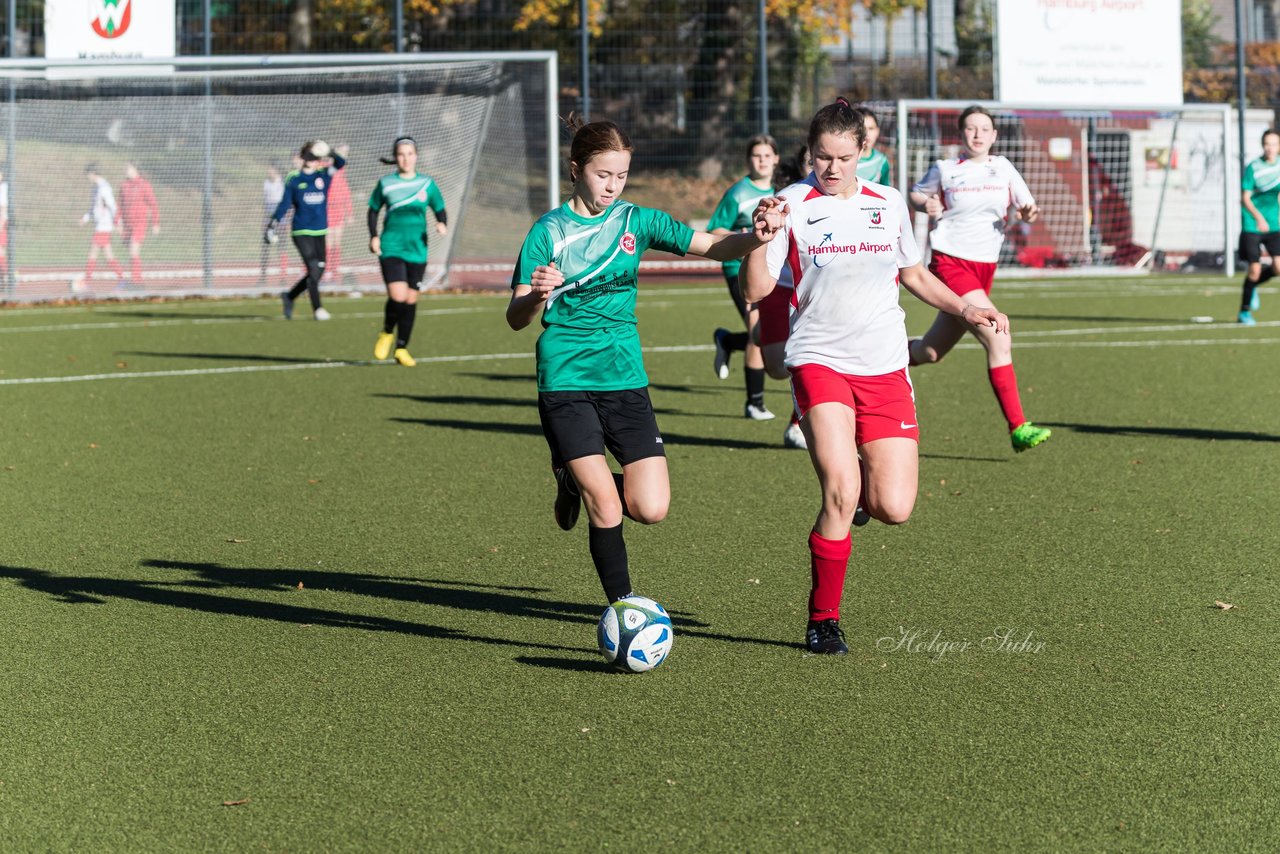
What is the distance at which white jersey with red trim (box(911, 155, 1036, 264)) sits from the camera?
34.4 ft

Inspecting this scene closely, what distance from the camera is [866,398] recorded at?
5.88 m

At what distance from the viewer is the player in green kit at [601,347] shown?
5688mm

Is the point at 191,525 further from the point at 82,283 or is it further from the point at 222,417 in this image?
the point at 82,283

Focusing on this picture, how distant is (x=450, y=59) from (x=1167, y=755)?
22.5 m

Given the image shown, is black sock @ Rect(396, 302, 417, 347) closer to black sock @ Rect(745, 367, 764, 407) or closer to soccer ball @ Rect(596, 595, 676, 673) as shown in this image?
black sock @ Rect(745, 367, 764, 407)

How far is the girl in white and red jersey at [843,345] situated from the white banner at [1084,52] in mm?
23892

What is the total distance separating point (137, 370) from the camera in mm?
15578

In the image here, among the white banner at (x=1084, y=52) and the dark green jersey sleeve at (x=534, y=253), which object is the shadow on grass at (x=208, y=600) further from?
the white banner at (x=1084, y=52)

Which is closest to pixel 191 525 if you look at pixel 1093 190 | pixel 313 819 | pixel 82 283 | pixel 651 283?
pixel 313 819

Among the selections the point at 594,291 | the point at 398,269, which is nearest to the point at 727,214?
the point at 398,269

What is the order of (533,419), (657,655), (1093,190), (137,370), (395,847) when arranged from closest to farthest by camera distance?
(395,847) → (657,655) → (533,419) → (137,370) → (1093,190)

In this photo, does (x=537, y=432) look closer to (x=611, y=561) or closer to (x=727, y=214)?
(x=727, y=214)

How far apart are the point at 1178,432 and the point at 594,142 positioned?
674 cm

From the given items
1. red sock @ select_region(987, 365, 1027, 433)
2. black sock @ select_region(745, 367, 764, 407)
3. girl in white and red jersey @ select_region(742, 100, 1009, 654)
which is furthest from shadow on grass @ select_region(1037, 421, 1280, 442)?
girl in white and red jersey @ select_region(742, 100, 1009, 654)
